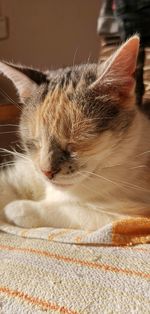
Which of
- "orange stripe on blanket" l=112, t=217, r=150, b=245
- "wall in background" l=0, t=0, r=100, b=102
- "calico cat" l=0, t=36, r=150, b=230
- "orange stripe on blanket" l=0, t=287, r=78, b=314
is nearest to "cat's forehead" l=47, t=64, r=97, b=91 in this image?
"calico cat" l=0, t=36, r=150, b=230

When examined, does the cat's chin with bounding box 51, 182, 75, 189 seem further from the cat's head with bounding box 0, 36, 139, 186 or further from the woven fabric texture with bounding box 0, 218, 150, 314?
the woven fabric texture with bounding box 0, 218, 150, 314

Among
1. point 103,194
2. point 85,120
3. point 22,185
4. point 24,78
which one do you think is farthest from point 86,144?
point 22,185

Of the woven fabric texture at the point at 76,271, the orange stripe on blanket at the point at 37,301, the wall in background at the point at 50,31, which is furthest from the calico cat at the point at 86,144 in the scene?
the wall in background at the point at 50,31

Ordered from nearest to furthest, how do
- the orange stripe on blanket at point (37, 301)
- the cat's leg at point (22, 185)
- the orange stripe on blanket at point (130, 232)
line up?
the orange stripe on blanket at point (37, 301), the orange stripe on blanket at point (130, 232), the cat's leg at point (22, 185)

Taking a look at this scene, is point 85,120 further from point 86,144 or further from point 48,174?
point 48,174

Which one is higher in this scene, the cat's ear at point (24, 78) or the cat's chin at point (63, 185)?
the cat's ear at point (24, 78)

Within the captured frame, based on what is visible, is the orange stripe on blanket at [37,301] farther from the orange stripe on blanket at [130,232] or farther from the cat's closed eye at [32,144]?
the cat's closed eye at [32,144]

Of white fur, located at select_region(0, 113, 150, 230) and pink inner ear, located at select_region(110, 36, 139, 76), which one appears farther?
white fur, located at select_region(0, 113, 150, 230)
